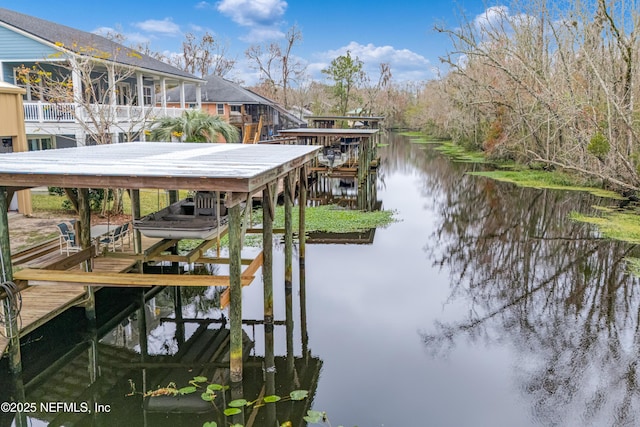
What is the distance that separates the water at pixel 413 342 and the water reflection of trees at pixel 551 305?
0.11ft

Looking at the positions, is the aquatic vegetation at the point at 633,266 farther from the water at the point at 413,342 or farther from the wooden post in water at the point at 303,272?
the wooden post in water at the point at 303,272

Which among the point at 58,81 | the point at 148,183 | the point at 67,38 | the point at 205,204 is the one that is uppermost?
the point at 67,38

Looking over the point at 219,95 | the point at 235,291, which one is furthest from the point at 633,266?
the point at 219,95

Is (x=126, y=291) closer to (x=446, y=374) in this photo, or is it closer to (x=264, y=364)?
(x=264, y=364)

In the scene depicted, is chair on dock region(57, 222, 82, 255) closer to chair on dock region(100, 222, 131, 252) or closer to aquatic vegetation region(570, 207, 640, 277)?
chair on dock region(100, 222, 131, 252)

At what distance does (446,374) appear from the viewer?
7891mm

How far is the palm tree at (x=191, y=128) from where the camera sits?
17875 mm

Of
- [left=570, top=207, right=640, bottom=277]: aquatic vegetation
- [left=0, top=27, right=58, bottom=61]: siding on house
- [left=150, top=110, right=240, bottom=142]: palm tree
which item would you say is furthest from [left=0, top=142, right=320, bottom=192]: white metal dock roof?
[left=0, top=27, right=58, bottom=61]: siding on house

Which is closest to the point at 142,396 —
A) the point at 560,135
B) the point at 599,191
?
the point at 599,191

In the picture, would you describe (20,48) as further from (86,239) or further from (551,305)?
(551,305)

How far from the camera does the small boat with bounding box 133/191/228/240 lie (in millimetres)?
9016

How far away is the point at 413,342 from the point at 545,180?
21.5 metres

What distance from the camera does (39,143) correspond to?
20641mm

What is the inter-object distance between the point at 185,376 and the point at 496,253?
965 cm
